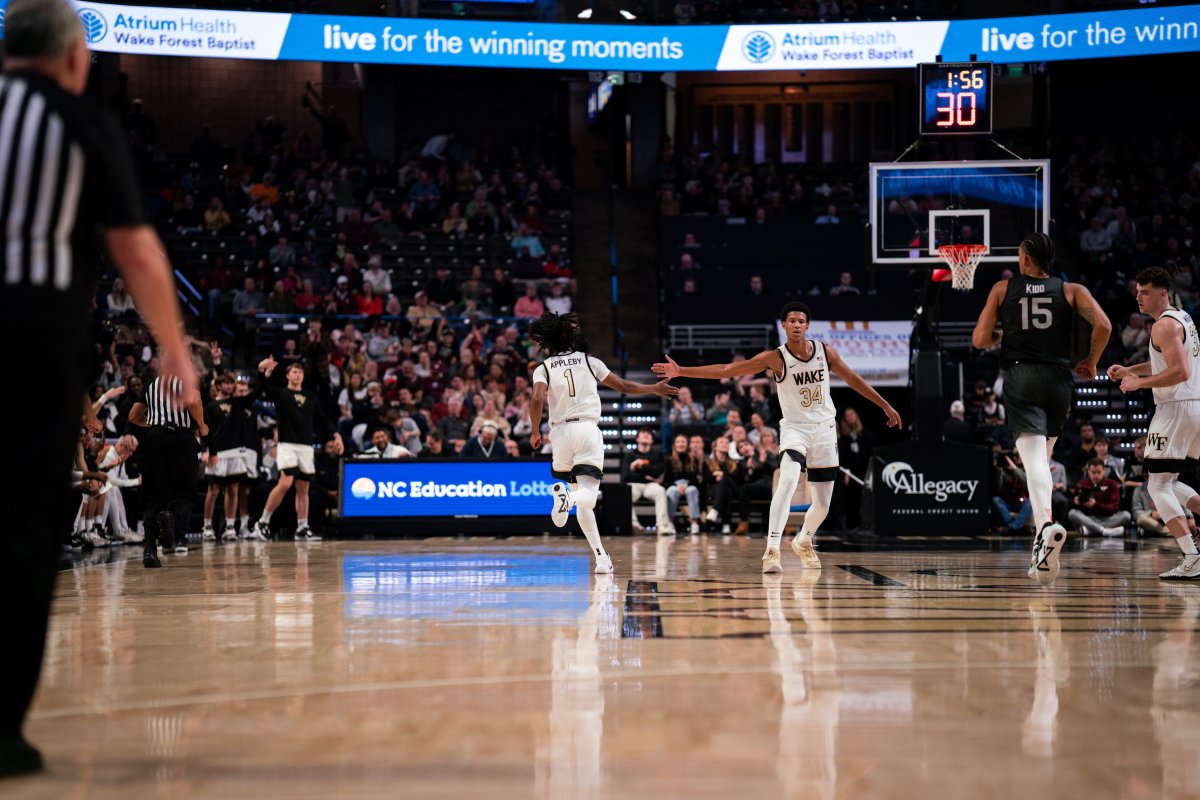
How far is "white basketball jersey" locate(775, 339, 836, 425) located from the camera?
9.80 meters

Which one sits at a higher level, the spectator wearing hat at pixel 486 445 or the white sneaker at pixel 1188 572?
the spectator wearing hat at pixel 486 445

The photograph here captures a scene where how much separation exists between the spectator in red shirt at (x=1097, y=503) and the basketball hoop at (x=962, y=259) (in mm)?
3808

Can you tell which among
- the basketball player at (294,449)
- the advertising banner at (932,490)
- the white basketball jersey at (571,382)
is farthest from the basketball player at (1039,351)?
the basketball player at (294,449)

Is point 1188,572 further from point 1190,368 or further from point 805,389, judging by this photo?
point 805,389

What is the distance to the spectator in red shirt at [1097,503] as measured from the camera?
16281 millimetres

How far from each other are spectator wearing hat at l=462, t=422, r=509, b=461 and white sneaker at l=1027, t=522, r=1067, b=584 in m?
9.44

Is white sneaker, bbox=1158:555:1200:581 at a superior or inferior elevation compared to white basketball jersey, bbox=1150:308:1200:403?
inferior

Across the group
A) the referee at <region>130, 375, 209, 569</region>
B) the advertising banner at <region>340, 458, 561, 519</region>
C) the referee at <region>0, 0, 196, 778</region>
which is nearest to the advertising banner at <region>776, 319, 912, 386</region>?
the advertising banner at <region>340, 458, 561, 519</region>

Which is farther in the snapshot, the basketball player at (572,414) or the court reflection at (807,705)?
the basketball player at (572,414)

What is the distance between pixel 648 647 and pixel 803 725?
1653mm

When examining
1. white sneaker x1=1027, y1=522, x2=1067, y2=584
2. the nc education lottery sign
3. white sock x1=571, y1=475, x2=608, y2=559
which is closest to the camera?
white sneaker x1=1027, y1=522, x2=1067, y2=584

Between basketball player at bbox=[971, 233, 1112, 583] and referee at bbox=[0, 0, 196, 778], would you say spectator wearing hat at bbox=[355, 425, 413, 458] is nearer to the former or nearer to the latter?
basketball player at bbox=[971, 233, 1112, 583]

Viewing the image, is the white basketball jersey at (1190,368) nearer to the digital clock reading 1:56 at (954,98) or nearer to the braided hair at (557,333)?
the braided hair at (557,333)

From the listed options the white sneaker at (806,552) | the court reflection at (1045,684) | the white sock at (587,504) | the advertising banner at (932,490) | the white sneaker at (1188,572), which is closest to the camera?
the court reflection at (1045,684)
